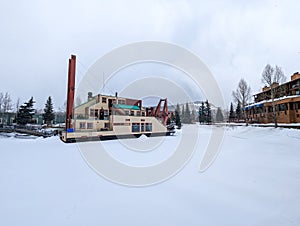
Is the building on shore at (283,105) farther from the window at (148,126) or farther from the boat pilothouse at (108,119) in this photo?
the window at (148,126)

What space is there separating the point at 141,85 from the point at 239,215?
8559 mm

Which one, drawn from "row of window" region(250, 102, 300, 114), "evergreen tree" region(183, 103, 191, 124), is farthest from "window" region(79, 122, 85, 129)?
"evergreen tree" region(183, 103, 191, 124)

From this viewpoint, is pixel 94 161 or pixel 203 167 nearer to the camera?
pixel 203 167

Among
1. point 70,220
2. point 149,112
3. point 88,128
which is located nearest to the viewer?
point 70,220

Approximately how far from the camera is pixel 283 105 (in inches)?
882

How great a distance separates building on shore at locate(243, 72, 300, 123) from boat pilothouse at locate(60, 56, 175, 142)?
1590 cm

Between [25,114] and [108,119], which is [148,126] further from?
[25,114]

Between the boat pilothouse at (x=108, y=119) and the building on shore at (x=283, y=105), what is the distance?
1590 cm

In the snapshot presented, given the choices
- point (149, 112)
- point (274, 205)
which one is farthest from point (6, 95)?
point (274, 205)

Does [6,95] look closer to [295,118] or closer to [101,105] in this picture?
[101,105]

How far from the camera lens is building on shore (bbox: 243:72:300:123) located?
2047 centimetres

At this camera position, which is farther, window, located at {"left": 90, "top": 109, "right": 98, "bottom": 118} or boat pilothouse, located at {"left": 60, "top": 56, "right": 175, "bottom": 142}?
window, located at {"left": 90, "top": 109, "right": 98, "bottom": 118}

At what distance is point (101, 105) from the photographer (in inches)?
611

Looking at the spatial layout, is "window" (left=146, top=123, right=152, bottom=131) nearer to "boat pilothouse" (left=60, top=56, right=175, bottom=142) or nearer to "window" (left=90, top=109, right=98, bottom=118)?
"boat pilothouse" (left=60, top=56, right=175, bottom=142)
